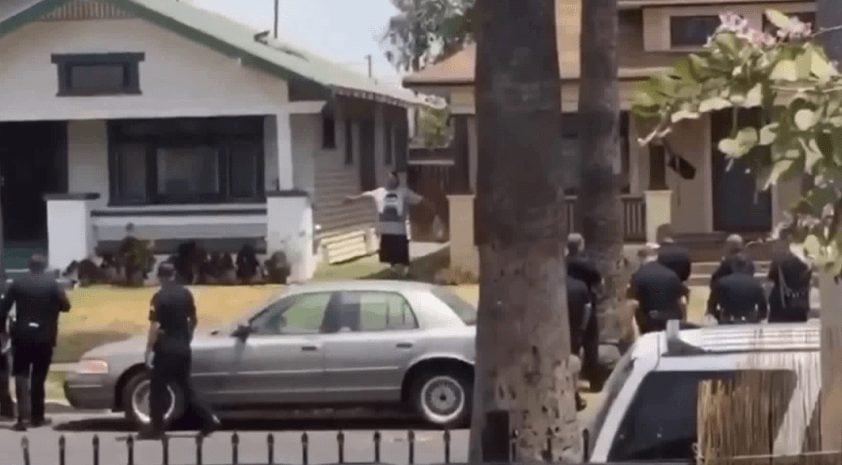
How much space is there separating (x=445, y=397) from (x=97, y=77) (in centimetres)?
1654

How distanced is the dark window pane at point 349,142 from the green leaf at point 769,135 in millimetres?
31910

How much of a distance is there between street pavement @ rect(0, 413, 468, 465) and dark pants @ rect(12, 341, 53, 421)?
9.2 inches

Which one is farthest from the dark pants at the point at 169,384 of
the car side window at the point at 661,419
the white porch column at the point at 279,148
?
the white porch column at the point at 279,148

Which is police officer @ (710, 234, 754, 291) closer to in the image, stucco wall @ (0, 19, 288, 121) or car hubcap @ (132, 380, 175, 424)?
car hubcap @ (132, 380, 175, 424)

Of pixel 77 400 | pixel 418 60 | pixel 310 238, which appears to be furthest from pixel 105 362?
pixel 418 60

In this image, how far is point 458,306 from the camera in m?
16.7

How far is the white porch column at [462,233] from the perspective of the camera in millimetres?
29609

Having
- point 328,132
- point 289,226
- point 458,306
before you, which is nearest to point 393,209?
point 289,226

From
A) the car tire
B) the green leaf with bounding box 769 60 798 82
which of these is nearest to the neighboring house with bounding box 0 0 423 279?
the car tire

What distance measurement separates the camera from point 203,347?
16562mm

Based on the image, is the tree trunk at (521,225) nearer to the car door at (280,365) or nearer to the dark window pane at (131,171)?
the car door at (280,365)

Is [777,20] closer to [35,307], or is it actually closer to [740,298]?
[740,298]

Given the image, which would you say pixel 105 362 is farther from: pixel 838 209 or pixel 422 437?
pixel 838 209

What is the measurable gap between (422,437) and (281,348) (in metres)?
1.55
